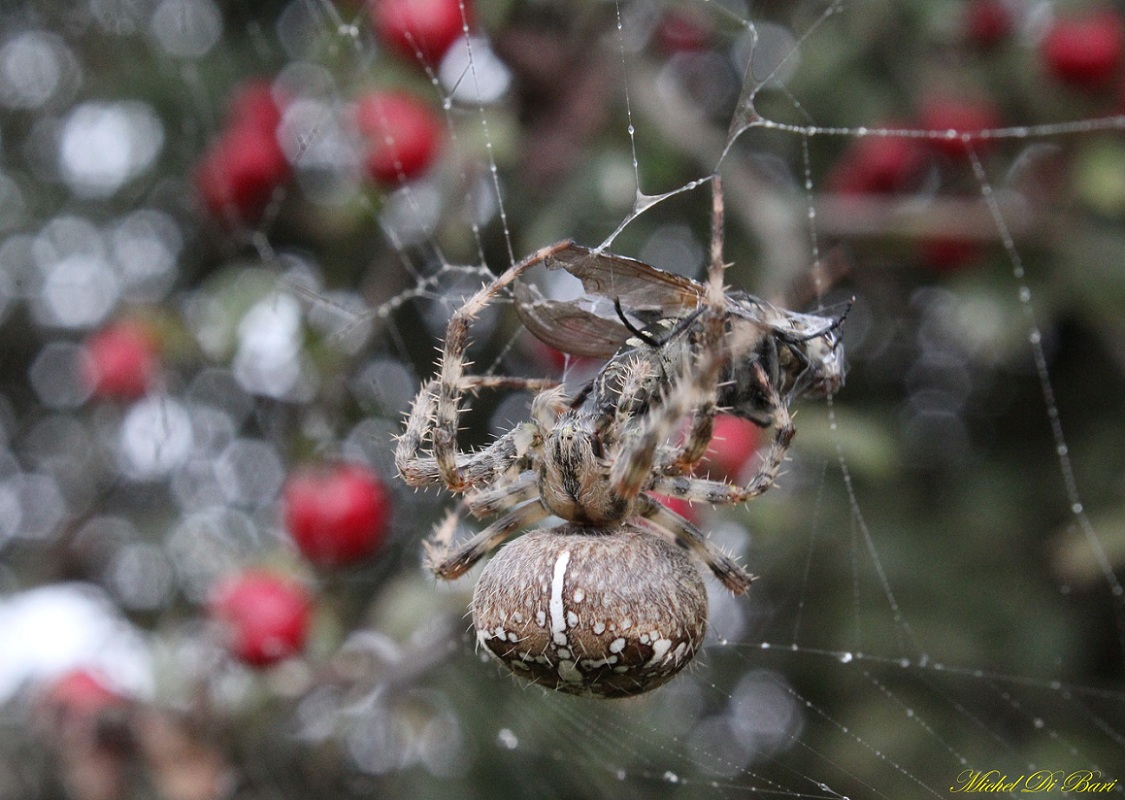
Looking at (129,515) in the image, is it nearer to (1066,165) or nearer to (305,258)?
(305,258)

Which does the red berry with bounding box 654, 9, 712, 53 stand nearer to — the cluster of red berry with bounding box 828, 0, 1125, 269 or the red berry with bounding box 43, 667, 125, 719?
the cluster of red berry with bounding box 828, 0, 1125, 269

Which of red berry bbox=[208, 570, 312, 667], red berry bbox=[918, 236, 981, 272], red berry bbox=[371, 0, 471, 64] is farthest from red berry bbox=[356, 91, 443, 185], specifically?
red berry bbox=[918, 236, 981, 272]

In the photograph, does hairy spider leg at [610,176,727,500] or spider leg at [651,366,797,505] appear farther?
spider leg at [651,366,797,505]

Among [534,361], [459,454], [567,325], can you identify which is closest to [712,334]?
[567,325]

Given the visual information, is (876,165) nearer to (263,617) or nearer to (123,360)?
(263,617)

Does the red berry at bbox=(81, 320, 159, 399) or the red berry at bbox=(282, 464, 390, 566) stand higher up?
the red berry at bbox=(81, 320, 159, 399)

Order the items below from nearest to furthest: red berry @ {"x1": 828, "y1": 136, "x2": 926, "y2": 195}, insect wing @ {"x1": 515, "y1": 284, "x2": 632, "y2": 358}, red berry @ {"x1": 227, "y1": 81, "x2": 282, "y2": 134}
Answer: insect wing @ {"x1": 515, "y1": 284, "x2": 632, "y2": 358}
red berry @ {"x1": 227, "y1": 81, "x2": 282, "y2": 134}
red berry @ {"x1": 828, "y1": 136, "x2": 926, "y2": 195}
